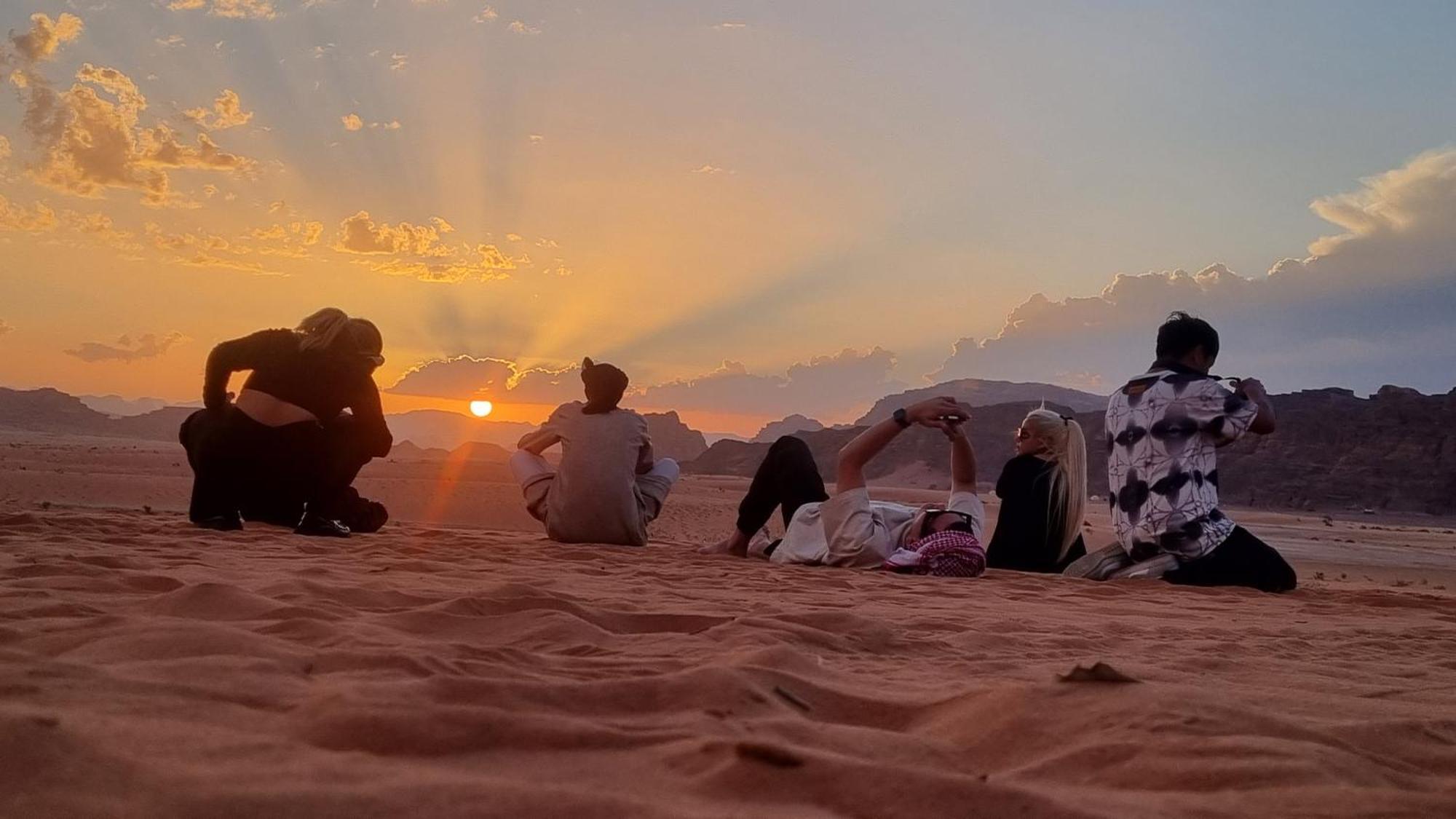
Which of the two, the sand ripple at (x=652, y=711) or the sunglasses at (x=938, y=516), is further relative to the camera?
the sunglasses at (x=938, y=516)

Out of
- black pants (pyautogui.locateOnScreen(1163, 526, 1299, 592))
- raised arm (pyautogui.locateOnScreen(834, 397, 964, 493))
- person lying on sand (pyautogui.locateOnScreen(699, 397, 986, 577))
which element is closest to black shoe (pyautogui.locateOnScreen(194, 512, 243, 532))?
person lying on sand (pyautogui.locateOnScreen(699, 397, 986, 577))

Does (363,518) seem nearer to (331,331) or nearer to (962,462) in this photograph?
(331,331)

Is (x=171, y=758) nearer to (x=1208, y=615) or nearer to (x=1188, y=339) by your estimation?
(x=1208, y=615)

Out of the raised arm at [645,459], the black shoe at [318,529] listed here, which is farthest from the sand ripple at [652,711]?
the raised arm at [645,459]

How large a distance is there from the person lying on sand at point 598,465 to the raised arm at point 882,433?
152 cm

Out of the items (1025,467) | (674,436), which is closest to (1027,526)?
(1025,467)

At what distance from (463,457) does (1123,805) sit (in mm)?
32049

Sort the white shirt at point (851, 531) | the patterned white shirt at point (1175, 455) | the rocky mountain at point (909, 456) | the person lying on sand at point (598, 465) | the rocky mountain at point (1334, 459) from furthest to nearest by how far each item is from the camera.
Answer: the rocky mountain at point (909, 456) < the rocky mountain at point (1334, 459) < the person lying on sand at point (598, 465) < the white shirt at point (851, 531) < the patterned white shirt at point (1175, 455)

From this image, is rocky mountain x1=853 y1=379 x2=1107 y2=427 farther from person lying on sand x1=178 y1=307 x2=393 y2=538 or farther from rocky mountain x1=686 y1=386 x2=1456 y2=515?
person lying on sand x1=178 y1=307 x2=393 y2=538

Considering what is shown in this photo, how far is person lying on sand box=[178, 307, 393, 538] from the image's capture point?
19.0 ft

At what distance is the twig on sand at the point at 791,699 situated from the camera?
1.85 m

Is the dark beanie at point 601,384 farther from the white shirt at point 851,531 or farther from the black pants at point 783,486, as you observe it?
the white shirt at point 851,531

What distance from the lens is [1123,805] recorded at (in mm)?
1356

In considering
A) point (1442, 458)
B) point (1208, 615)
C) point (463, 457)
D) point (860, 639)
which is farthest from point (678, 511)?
point (1442, 458)
